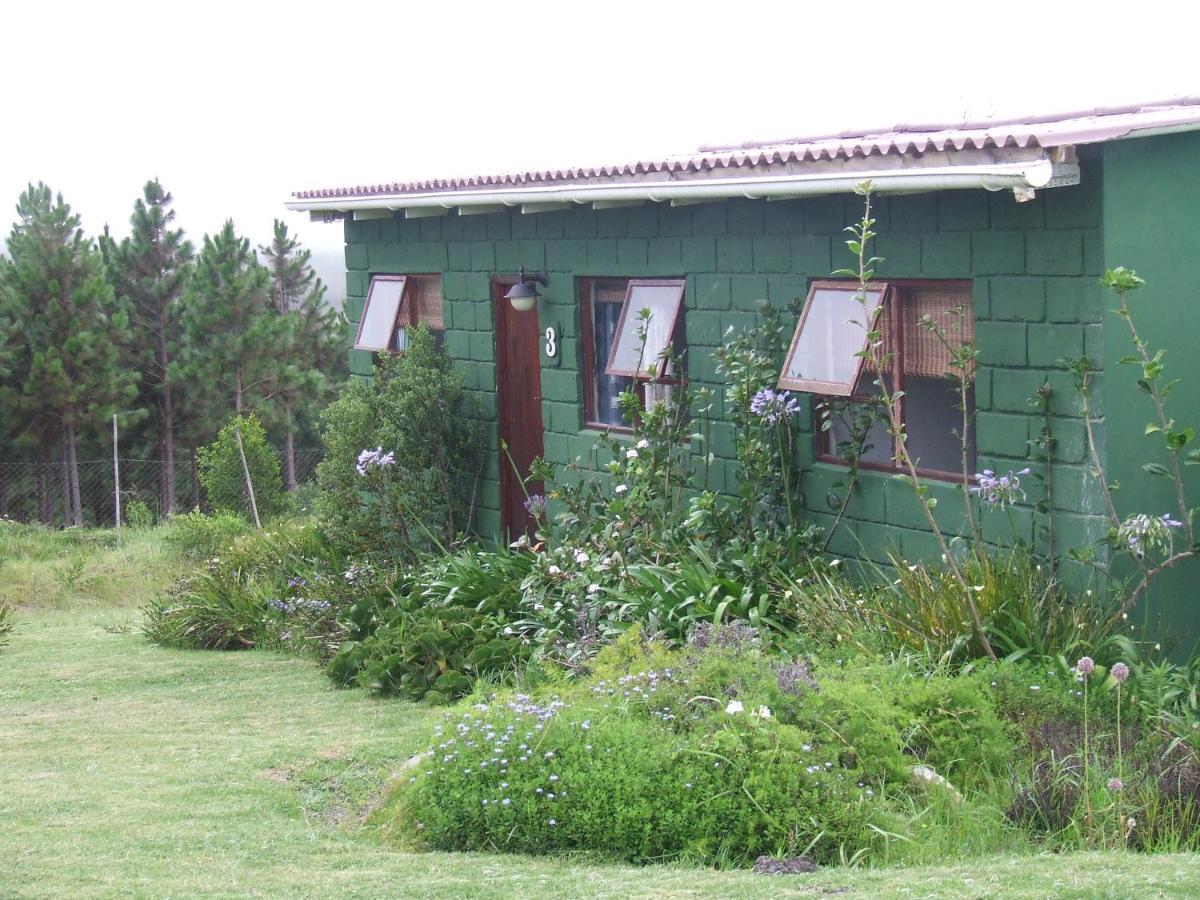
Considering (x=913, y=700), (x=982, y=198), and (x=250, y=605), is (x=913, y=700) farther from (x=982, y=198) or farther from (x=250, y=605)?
(x=250, y=605)

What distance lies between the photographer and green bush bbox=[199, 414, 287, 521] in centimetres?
2078

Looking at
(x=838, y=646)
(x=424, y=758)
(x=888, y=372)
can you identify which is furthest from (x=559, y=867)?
(x=888, y=372)

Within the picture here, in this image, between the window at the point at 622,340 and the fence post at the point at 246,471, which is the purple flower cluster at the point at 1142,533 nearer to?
the window at the point at 622,340

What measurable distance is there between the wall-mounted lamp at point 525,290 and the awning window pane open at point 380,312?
2.05 metres

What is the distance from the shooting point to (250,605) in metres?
11.2

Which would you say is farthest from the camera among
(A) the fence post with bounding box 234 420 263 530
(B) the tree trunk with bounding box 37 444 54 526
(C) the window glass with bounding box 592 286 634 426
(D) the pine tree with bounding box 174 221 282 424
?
(D) the pine tree with bounding box 174 221 282 424

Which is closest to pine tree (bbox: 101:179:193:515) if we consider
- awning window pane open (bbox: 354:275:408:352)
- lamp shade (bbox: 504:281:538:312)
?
awning window pane open (bbox: 354:275:408:352)

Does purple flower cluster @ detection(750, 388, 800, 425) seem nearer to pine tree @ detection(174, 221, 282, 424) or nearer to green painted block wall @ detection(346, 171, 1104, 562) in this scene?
green painted block wall @ detection(346, 171, 1104, 562)

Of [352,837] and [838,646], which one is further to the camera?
[838,646]

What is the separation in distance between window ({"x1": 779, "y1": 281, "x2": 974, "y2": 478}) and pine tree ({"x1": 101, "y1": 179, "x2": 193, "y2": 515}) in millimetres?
25201

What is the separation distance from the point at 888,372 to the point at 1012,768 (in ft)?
9.58

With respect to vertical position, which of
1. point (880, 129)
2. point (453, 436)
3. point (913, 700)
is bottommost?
point (913, 700)

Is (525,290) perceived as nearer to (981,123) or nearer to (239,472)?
(981,123)

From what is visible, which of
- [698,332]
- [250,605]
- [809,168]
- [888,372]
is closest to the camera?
[809,168]
